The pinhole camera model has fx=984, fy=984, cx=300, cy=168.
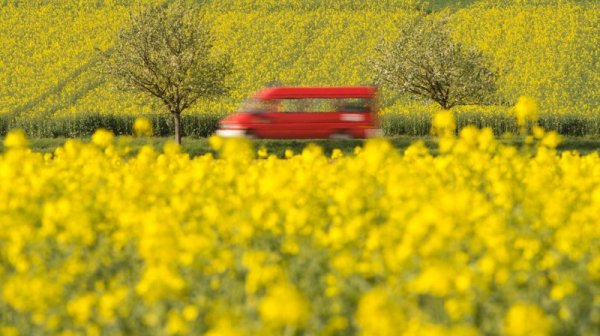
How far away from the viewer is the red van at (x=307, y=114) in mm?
32406

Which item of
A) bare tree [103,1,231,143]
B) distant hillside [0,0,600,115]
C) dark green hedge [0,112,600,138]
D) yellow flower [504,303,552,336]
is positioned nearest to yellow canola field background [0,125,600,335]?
yellow flower [504,303,552,336]

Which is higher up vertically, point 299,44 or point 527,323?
point 299,44

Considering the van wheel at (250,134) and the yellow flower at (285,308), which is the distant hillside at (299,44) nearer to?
the van wheel at (250,134)

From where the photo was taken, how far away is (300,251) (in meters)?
8.55

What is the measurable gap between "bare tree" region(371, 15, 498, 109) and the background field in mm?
3569

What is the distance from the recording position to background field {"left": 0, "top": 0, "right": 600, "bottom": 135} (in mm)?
48125

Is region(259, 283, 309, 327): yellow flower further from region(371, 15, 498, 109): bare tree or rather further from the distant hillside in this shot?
the distant hillside

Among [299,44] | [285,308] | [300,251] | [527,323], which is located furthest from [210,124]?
[527,323]

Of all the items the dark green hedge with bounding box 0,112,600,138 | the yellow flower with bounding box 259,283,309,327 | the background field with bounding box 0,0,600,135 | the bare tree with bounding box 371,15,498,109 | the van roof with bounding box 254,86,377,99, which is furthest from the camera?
the background field with bounding box 0,0,600,135

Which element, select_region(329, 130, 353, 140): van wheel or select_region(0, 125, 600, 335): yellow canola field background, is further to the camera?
select_region(329, 130, 353, 140): van wheel

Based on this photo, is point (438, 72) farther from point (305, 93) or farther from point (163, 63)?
point (163, 63)

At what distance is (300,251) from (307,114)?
952 inches

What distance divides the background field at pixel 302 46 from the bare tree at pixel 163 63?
9.70 m

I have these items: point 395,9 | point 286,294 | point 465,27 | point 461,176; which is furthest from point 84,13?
point 286,294
